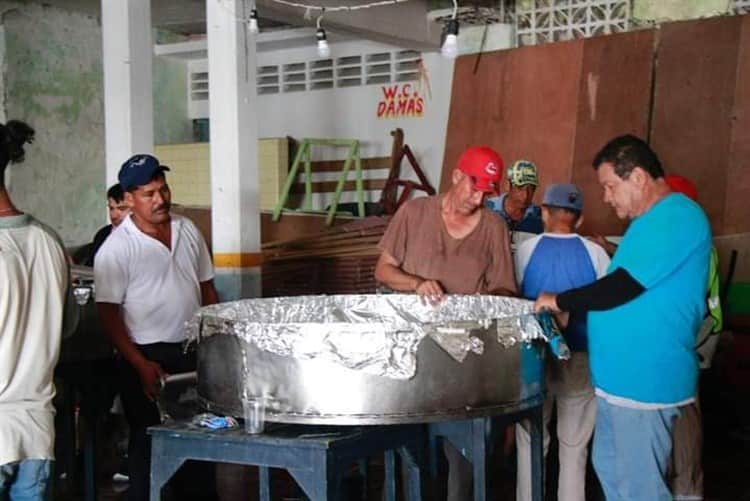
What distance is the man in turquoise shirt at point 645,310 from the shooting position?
3.18m

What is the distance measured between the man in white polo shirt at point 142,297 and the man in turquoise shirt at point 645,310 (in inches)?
57.9

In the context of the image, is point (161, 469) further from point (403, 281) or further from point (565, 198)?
point (565, 198)

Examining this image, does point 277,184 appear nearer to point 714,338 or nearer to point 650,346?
point 714,338

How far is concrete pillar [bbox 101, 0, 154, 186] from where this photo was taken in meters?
6.76

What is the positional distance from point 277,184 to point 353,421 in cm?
639

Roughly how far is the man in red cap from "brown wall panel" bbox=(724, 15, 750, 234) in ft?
11.9

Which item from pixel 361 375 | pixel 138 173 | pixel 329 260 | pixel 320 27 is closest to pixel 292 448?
pixel 361 375

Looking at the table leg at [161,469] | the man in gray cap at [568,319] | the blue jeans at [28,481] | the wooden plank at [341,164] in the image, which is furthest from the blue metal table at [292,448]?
the wooden plank at [341,164]

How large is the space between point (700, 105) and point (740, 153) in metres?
0.43

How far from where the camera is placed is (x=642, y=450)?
3246mm

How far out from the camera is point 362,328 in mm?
2850

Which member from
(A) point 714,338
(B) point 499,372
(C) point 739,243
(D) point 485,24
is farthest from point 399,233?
(D) point 485,24

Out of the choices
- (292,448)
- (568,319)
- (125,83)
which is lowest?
(292,448)

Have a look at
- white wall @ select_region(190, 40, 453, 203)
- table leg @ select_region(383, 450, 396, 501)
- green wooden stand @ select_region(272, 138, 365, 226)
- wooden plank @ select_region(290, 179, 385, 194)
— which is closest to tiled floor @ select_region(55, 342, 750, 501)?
table leg @ select_region(383, 450, 396, 501)
